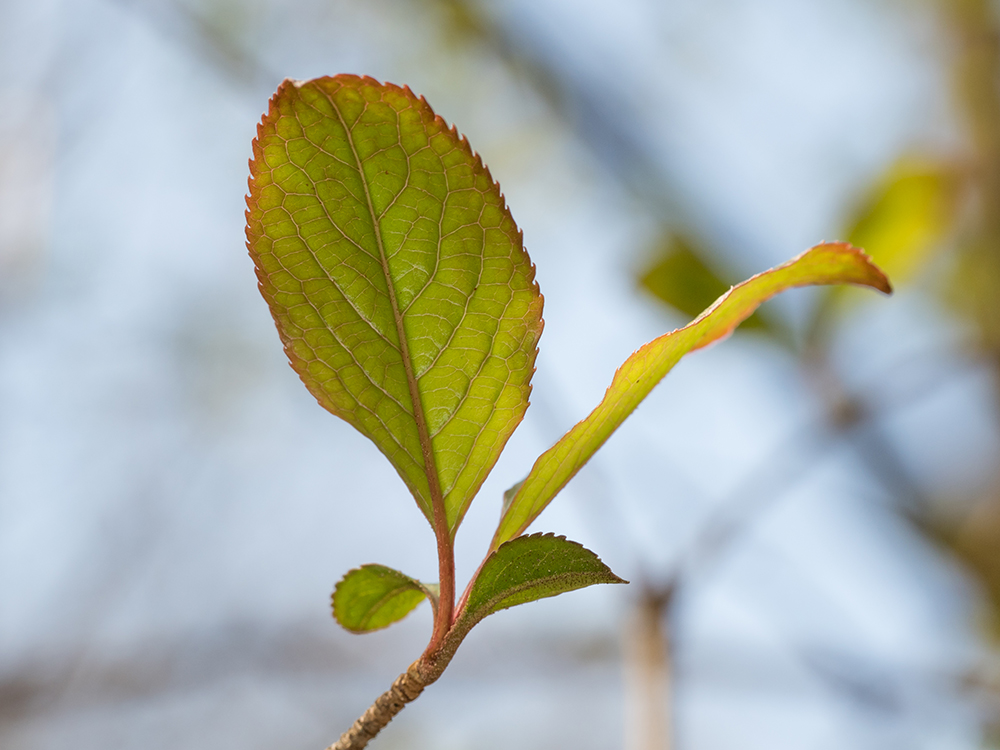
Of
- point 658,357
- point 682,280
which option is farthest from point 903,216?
point 658,357

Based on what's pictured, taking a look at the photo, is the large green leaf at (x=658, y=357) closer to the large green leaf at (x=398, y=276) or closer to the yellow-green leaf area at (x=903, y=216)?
the large green leaf at (x=398, y=276)

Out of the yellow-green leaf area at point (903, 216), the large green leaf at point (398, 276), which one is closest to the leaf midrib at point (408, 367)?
the large green leaf at point (398, 276)

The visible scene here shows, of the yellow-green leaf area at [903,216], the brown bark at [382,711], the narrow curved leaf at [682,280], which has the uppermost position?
the yellow-green leaf area at [903,216]

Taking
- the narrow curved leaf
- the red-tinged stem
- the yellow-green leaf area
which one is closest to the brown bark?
the red-tinged stem

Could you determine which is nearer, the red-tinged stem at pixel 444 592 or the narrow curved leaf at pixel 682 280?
the red-tinged stem at pixel 444 592

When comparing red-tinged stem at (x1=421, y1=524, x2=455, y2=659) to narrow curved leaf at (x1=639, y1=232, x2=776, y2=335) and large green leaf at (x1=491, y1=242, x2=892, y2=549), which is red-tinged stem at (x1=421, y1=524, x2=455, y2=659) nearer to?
large green leaf at (x1=491, y1=242, x2=892, y2=549)

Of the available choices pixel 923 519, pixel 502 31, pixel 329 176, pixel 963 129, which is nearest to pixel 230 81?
pixel 502 31

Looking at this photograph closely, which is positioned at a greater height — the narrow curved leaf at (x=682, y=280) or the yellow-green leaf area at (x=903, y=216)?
the yellow-green leaf area at (x=903, y=216)
